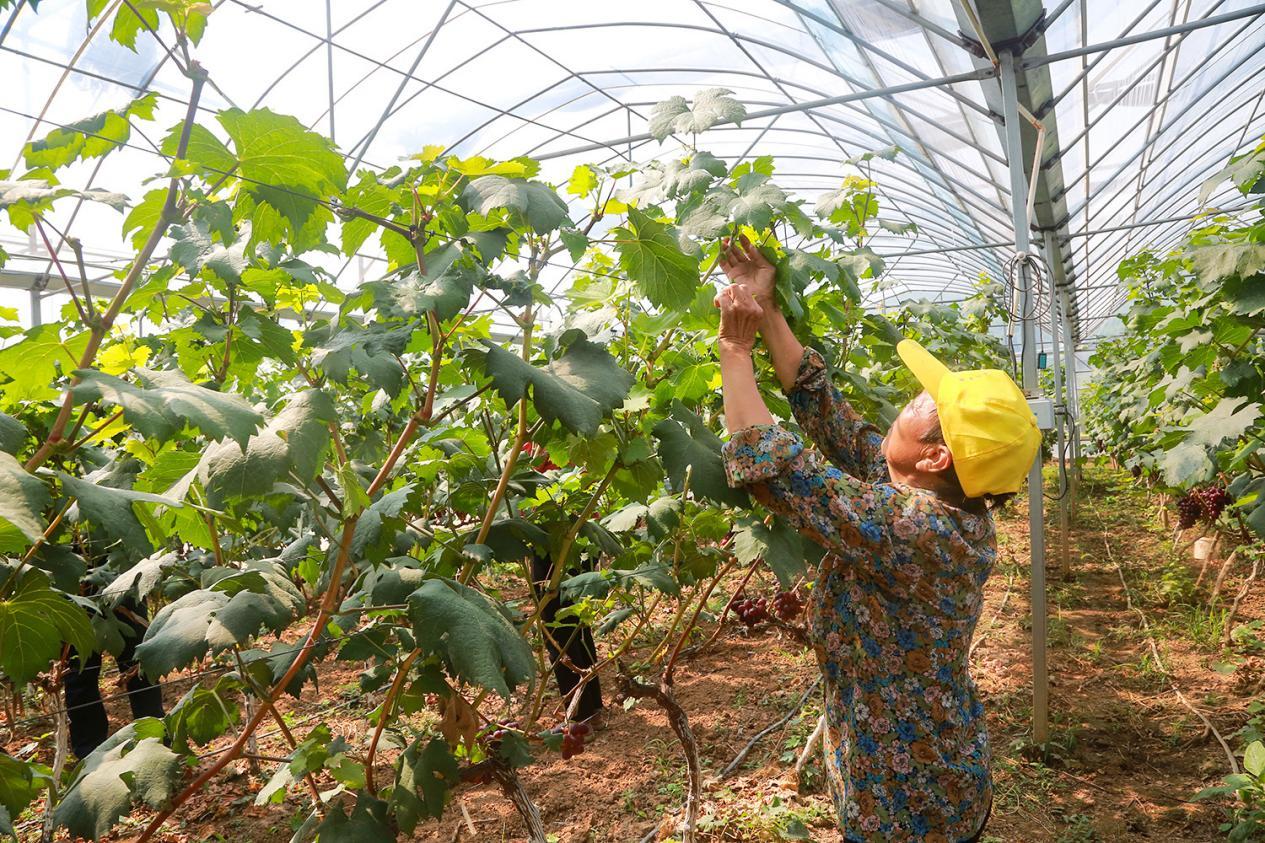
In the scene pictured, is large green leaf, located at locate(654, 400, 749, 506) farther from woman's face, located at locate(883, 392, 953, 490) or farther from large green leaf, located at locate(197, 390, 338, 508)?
large green leaf, located at locate(197, 390, 338, 508)

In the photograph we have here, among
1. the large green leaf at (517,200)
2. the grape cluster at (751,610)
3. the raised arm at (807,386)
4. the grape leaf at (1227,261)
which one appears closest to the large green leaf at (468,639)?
the large green leaf at (517,200)

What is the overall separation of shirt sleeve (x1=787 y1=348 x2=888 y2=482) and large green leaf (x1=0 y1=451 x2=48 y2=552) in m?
1.44

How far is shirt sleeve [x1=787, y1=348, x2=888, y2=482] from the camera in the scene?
6.38ft

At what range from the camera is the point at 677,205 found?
180 centimetres

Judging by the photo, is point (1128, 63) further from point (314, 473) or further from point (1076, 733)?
point (314, 473)

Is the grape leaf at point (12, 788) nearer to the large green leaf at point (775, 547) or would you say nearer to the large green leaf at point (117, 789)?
the large green leaf at point (117, 789)

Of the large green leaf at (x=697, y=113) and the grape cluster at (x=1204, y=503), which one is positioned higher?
the large green leaf at (x=697, y=113)

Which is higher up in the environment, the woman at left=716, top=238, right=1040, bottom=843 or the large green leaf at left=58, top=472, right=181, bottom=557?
the large green leaf at left=58, top=472, right=181, bottom=557

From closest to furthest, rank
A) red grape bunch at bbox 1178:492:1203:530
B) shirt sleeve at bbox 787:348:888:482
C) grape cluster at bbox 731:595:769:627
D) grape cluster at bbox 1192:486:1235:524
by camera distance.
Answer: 1. shirt sleeve at bbox 787:348:888:482
2. grape cluster at bbox 731:595:769:627
3. grape cluster at bbox 1192:486:1235:524
4. red grape bunch at bbox 1178:492:1203:530

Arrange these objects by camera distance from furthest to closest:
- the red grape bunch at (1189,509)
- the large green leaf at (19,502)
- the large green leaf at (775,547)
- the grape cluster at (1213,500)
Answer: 1. the red grape bunch at (1189,509)
2. the grape cluster at (1213,500)
3. the large green leaf at (775,547)
4. the large green leaf at (19,502)

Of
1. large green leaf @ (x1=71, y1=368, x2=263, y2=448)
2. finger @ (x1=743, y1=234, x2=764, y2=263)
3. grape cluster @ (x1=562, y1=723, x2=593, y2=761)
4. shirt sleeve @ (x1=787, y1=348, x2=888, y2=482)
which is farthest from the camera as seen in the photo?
grape cluster @ (x1=562, y1=723, x2=593, y2=761)

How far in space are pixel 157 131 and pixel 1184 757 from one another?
773cm

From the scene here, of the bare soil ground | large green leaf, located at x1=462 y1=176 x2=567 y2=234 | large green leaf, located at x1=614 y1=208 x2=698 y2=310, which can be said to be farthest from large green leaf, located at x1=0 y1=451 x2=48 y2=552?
the bare soil ground

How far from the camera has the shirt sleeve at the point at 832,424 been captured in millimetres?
1945
